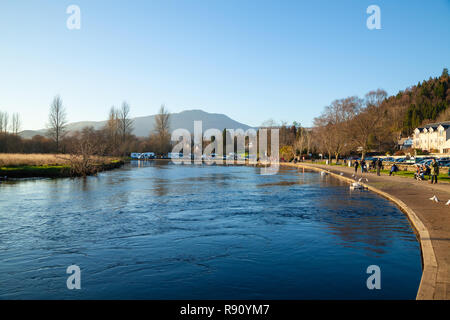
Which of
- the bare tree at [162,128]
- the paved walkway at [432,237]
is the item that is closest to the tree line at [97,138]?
the bare tree at [162,128]

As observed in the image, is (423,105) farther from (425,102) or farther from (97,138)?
(97,138)

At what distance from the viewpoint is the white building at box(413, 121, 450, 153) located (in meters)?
71.2

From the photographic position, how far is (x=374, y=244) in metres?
9.82

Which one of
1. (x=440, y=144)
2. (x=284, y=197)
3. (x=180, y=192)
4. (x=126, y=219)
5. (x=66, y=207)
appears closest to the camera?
(x=126, y=219)

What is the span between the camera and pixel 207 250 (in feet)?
30.9

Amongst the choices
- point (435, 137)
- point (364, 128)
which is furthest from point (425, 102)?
point (364, 128)

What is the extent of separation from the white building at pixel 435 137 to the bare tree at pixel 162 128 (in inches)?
2493

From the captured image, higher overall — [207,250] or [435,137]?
[435,137]

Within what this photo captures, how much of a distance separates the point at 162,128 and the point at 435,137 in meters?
65.9
